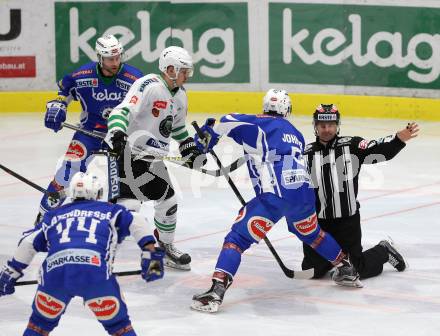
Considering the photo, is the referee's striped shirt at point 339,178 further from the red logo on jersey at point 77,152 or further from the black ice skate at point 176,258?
the red logo on jersey at point 77,152

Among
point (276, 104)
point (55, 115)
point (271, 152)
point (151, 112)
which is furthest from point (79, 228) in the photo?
point (55, 115)

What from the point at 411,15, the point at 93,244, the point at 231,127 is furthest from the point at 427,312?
the point at 411,15

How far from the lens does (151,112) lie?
702 centimetres

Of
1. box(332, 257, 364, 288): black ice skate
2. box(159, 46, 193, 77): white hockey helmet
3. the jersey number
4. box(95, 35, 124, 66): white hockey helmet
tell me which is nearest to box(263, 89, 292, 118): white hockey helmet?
box(159, 46, 193, 77): white hockey helmet

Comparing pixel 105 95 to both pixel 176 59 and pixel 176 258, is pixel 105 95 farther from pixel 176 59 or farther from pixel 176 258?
pixel 176 258

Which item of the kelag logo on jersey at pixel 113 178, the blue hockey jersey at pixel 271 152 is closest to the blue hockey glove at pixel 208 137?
the blue hockey jersey at pixel 271 152

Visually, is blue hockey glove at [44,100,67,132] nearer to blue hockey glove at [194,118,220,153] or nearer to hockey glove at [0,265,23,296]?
blue hockey glove at [194,118,220,153]

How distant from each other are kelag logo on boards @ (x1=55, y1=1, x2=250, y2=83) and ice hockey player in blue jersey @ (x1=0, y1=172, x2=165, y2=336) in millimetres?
8106

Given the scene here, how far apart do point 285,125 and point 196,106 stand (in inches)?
267

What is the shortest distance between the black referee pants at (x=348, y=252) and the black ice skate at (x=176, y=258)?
2.51 ft

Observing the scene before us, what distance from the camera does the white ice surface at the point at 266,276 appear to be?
6074 millimetres

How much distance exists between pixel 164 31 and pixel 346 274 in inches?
273

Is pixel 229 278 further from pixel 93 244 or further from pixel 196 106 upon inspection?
pixel 196 106

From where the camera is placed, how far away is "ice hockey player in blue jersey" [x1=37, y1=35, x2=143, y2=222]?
307 inches
